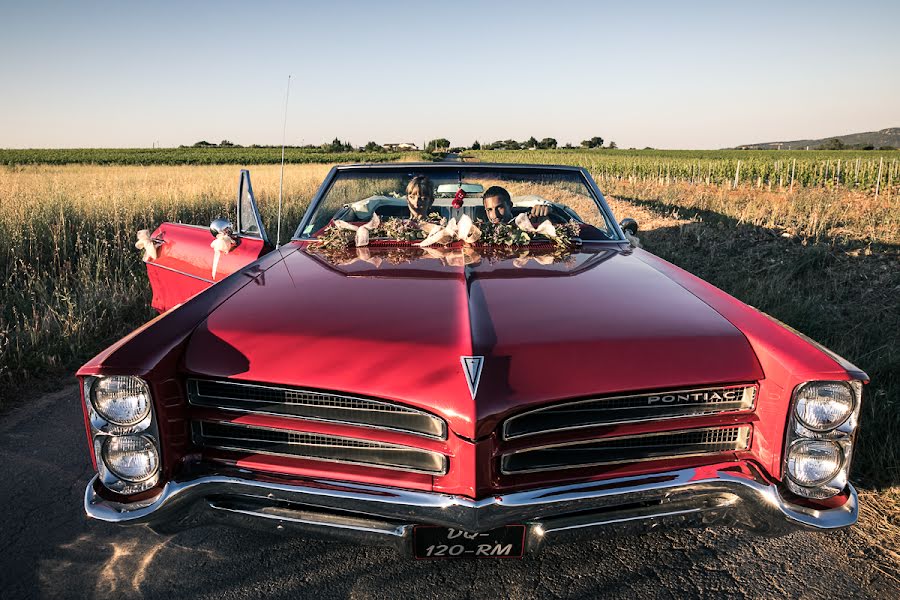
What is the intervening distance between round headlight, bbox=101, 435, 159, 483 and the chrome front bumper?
8 centimetres

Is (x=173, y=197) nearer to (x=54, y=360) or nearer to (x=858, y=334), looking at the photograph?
(x=54, y=360)

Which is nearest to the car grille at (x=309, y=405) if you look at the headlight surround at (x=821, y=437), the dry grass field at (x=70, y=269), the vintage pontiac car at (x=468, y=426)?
the vintage pontiac car at (x=468, y=426)

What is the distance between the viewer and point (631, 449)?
1.84 m

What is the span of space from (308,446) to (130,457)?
511 millimetres

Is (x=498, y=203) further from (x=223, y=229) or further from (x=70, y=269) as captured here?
(x=70, y=269)

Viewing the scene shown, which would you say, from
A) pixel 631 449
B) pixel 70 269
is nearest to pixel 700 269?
pixel 631 449

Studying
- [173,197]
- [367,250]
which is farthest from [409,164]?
[173,197]

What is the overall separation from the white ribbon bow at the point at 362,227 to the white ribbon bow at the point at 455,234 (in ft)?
0.91

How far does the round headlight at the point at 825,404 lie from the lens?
1720 mm

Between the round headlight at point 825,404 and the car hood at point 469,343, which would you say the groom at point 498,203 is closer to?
the car hood at point 469,343

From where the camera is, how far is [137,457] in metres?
1.76

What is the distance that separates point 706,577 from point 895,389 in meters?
2.34

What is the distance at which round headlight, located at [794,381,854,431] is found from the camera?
172 cm

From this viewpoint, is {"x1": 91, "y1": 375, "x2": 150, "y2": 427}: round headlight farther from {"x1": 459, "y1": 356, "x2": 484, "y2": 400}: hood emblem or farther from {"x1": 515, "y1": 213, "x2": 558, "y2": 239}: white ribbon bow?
{"x1": 515, "y1": 213, "x2": 558, "y2": 239}: white ribbon bow
